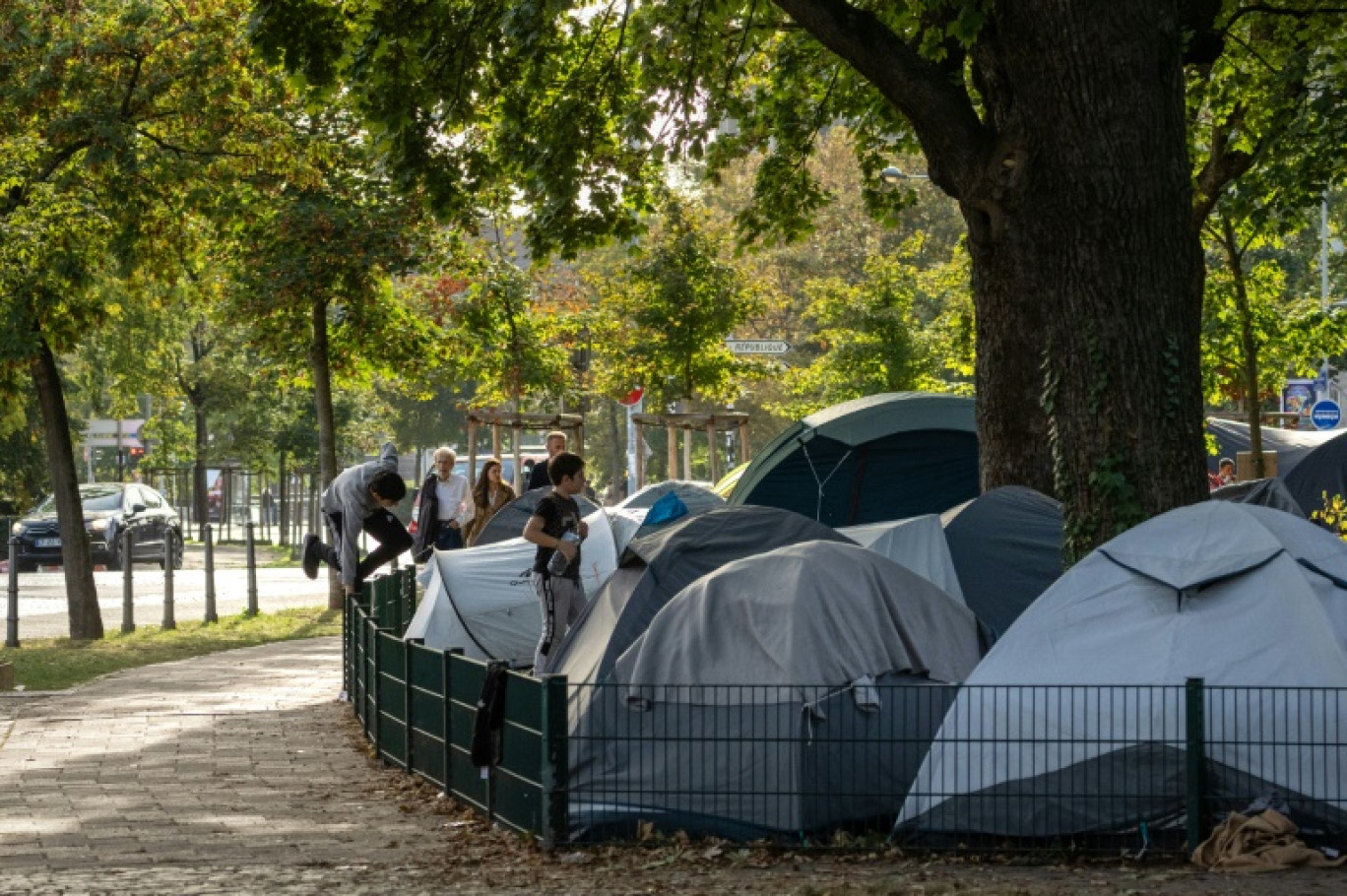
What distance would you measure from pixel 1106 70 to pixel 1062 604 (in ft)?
10.7

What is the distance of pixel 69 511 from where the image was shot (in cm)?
2300

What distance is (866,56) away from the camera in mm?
12719

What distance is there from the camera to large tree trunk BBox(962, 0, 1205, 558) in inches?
466

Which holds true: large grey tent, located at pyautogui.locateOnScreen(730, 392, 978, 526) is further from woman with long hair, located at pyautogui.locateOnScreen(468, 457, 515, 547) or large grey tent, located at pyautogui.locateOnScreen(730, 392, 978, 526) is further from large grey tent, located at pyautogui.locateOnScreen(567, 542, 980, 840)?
large grey tent, located at pyautogui.locateOnScreen(567, 542, 980, 840)

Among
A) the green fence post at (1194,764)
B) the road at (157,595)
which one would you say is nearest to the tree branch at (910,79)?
the green fence post at (1194,764)

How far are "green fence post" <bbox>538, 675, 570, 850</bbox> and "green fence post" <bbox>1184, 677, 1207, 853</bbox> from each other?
2.87m

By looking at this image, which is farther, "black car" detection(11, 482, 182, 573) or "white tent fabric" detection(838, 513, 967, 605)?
"black car" detection(11, 482, 182, 573)

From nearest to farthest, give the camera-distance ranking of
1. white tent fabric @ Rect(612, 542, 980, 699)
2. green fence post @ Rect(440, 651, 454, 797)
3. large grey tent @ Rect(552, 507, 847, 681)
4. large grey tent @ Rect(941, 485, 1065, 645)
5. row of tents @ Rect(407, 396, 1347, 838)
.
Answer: row of tents @ Rect(407, 396, 1347, 838) → white tent fabric @ Rect(612, 542, 980, 699) → green fence post @ Rect(440, 651, 454, 797) → large grey tent @ Rect(552, 507, 847, 681) → large grey tent @ Rect(941, 485, 1065, 645)

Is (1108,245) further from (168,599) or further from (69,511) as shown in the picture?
(168,599)

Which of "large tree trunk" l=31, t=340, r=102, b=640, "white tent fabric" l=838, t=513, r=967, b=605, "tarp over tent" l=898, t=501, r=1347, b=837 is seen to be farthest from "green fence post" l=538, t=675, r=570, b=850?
"large tree trunk" l=31, t=340, r=102, b=640

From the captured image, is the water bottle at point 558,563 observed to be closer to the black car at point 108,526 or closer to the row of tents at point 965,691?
the row of tents at point 965,691

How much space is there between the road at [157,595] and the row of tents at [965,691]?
50.2 ft

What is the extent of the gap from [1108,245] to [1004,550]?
2.90 metres

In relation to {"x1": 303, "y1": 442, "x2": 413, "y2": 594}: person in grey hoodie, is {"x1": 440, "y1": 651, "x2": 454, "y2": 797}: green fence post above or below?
below
